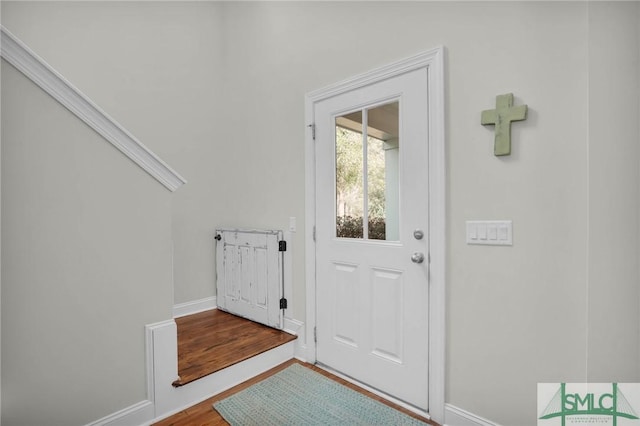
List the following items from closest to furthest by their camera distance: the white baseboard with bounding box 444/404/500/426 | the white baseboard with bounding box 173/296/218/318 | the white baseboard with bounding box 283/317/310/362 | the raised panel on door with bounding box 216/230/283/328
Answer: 1. the white baseboard with bounding box 444/404/500/426
2. the white baseboard with bounding box 283/317/310/362
3. the raised panel on door with bounding box 216/230/283/328
4. the white baseboard with bounding box 173/296/218/318

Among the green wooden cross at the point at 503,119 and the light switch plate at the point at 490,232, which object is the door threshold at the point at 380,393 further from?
the green wooden cross at the point at 503,119

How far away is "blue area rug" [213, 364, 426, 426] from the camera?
5.43 ft

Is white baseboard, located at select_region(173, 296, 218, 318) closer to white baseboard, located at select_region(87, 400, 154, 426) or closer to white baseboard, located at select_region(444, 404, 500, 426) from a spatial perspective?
white baseboard, located at select_region(87, 400, 154, 426)

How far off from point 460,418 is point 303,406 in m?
0.84

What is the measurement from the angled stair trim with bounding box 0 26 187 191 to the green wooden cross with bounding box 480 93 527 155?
1656 millimetres

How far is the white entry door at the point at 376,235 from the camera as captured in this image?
5.72 ft

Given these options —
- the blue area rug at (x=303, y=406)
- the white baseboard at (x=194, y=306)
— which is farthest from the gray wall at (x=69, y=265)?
the white baseboard at (x=194, y=306)

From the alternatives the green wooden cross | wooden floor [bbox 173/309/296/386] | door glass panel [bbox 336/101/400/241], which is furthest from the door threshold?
the green wooden cross

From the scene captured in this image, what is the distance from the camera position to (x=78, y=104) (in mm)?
1408

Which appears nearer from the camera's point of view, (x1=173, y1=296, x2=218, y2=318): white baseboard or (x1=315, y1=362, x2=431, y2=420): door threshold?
(x1=315, y1=362, x2=431, y2=420): door threshold

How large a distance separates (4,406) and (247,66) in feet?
9.04

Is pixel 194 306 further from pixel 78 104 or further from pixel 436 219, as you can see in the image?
pixel 436 219

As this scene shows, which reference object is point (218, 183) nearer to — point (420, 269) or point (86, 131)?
point (86, 131)

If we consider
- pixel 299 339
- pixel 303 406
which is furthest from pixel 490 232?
pixel 299 339
